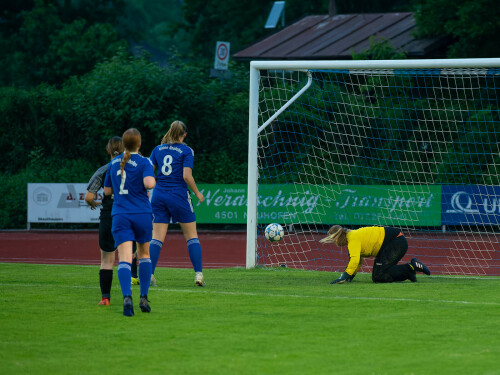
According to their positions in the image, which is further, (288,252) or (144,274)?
(288,252)

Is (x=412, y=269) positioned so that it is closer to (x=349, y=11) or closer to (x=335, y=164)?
(x=335, y=164)

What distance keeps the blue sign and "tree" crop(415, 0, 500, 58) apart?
8.61 m

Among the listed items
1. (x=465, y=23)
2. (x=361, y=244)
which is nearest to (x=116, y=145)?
(x=361, y=244)

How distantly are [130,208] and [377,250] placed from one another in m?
4.24

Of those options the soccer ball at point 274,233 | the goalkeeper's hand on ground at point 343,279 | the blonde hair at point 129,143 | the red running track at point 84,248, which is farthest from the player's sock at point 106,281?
the red running track at point 84,248

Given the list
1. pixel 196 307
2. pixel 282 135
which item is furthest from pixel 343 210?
pixel 196 307

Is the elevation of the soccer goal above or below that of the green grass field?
above

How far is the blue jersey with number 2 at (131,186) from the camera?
8633mm

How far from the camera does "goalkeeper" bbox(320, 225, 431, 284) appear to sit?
11469 mm

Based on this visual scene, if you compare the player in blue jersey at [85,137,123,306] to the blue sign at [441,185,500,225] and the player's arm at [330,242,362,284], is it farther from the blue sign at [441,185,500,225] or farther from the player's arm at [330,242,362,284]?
the blue sign at [441,185,500,225]

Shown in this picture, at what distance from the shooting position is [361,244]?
37.9 feet

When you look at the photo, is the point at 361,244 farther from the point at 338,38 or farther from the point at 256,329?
the point at 338,38

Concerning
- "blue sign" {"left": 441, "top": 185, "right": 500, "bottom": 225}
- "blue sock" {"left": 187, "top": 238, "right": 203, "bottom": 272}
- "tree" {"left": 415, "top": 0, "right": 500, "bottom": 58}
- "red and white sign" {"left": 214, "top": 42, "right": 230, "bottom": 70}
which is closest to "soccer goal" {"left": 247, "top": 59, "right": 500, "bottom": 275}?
"blue sign" {"left": 441, "top": 185, "right": 500, "bottom": 225}

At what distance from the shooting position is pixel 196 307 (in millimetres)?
9078
